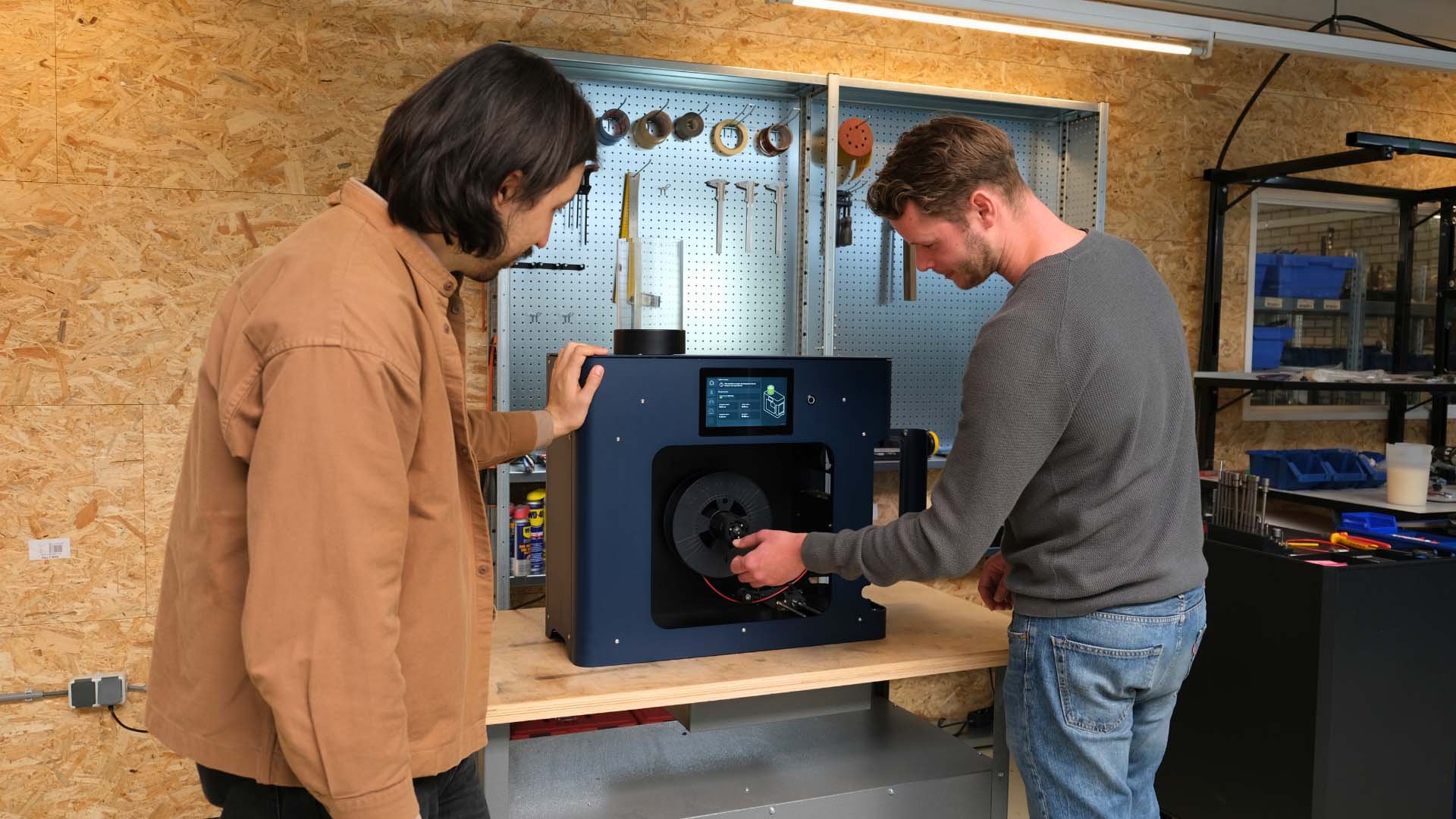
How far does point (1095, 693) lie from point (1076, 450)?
31cm

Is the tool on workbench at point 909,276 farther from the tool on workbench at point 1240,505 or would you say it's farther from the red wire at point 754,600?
the red wire at point 754,600

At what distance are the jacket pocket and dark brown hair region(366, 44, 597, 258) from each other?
0.87 meters

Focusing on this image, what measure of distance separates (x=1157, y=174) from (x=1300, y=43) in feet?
2.32

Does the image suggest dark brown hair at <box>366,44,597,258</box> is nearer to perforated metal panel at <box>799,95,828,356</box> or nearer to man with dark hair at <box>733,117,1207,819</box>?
man with dark hair at <box>733,117,1207,819</box>

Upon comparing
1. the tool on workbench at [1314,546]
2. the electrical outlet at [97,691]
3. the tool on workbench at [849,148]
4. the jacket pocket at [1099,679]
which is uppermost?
the tool on workbench at [849,148]

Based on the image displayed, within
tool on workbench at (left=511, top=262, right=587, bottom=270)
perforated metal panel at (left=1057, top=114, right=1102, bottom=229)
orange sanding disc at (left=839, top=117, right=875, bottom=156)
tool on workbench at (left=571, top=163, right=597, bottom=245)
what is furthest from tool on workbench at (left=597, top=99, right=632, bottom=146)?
perforated metal panel at (left=1057, top=114, right=1102, bottom=229)

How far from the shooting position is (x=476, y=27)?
9.51ft

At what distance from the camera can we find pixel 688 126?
2961mm

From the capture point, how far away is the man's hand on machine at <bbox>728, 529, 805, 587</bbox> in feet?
4.75

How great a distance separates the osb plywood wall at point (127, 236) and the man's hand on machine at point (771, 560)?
5.58 feet

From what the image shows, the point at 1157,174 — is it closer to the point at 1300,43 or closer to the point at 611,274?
the point at 1300,43

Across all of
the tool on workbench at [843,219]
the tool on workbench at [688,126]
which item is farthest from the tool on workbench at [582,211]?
the tool on workbench at [843,219]

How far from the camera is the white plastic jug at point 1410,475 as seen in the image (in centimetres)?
310

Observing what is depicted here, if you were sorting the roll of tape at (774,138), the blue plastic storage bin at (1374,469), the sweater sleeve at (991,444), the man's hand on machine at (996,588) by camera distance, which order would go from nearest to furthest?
the sweater sleeve at (991,444), the man's hand on machine at (996,588), the roll of tape at (774,138), the blue plastic storage bin at (1374,469)
